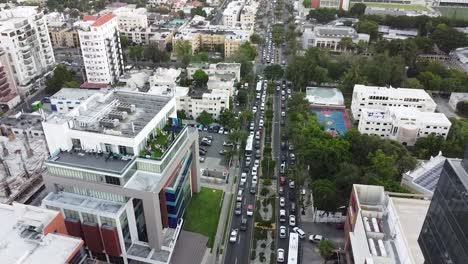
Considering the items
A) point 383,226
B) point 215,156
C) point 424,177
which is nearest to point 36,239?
point 383,226

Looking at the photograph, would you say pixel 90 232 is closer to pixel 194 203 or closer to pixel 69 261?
pixel 69 261

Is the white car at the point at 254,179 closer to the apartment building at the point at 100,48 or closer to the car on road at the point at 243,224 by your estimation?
the car on road at the point at 243,224

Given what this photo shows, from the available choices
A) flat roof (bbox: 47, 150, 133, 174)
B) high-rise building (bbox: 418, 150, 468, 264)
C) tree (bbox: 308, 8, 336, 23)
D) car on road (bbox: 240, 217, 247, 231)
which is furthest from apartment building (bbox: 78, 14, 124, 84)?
tree (bbox: 308, 8, 336, 23)

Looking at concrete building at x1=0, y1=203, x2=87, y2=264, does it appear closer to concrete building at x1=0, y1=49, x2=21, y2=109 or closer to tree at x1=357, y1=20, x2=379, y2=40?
concrete building at x1=0, y1=49, x2=21, y2=109

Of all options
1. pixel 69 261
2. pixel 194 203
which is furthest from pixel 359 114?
pixel 69 261

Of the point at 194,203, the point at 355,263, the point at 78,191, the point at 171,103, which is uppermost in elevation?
the point at 171,103
